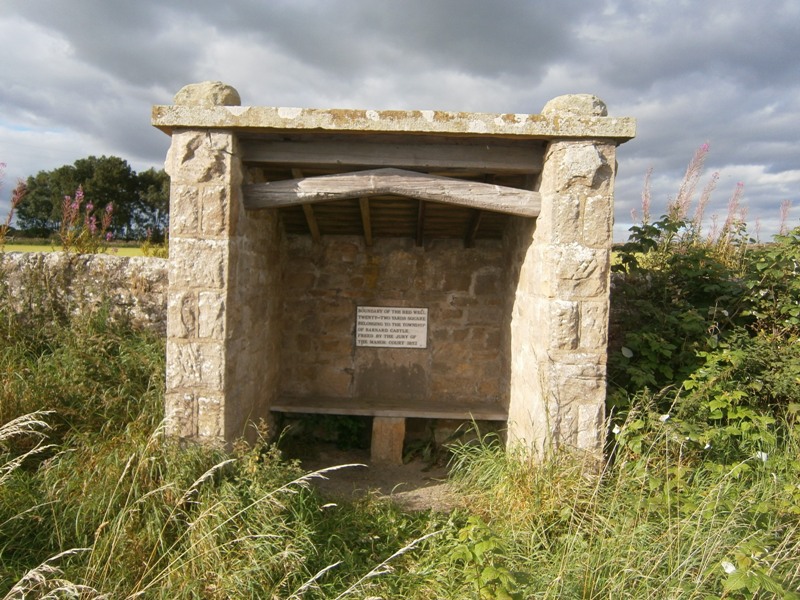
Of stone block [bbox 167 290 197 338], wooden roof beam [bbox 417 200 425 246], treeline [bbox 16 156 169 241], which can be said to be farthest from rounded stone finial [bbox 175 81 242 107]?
treeline [bbox 16 156 169 241]

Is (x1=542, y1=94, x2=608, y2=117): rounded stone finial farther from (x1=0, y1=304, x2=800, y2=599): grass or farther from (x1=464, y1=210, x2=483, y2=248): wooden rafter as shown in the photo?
(x1=0, y1=304, x2=800, y2=599): grass

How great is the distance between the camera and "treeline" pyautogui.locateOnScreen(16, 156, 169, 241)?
31125 mm

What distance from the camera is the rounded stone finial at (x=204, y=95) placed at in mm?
3615

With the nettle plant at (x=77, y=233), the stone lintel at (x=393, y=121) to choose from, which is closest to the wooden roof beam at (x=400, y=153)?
the stone lintel at (x=393, y=121)

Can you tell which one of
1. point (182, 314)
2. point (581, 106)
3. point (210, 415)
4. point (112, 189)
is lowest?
point (210, 415)

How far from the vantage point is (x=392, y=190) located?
12.7ft

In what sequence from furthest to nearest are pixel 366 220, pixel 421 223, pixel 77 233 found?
pixel 77 233, pixel 421 223, pixel 366 220

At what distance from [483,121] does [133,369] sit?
352 centimetres

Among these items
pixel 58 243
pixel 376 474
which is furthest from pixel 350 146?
pixel 58 243

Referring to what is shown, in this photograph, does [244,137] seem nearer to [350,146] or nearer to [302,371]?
[350,146]

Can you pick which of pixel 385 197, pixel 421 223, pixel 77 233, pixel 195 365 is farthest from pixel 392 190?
pixel 77 233

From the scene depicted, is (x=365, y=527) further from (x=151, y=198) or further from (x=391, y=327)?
(x=151, y=198)

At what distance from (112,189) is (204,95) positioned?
110 ft

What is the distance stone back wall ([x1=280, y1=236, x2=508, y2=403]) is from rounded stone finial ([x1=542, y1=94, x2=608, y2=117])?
1995mm
